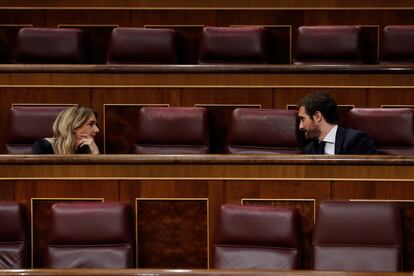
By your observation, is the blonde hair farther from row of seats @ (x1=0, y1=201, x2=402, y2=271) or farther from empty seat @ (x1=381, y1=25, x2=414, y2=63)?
empty seat @ (x1=381, y1=25, x2=414, y2=63)

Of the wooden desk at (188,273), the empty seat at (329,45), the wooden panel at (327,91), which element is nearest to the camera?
the wooden desk at (188,273)

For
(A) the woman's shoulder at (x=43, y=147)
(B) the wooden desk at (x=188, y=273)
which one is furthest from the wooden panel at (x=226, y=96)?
(B) the wooden desk at (x=188, y=273)

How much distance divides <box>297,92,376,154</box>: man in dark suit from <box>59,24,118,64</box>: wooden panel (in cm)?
48

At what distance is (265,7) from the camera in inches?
55.2

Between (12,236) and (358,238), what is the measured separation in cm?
36

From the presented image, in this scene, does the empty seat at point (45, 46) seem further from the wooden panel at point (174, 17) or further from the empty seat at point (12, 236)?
the empty seat at point (12, 236)

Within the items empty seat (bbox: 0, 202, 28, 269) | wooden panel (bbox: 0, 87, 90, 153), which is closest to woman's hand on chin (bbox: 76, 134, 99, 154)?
wooden panel (bbox: 0, 87, 90, 153)

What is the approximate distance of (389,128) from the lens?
3.42 feet

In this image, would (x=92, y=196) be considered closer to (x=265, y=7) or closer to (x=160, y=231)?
(x=160, y=231)

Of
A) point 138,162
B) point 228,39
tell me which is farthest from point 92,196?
point 228,39

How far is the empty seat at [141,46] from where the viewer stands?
1.29 metres

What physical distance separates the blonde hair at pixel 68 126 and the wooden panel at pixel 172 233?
0.20m

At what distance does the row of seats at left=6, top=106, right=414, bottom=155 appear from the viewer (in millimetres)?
1035

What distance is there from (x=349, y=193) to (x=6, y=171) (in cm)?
38
